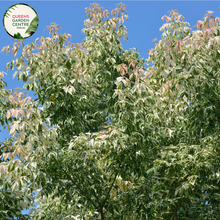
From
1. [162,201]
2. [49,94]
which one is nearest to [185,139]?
[162,201]

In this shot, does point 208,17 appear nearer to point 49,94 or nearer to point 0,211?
point 49,94

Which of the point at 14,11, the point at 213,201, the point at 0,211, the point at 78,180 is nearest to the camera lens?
the point at 0,211

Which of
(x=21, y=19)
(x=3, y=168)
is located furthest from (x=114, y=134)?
(x=21, y=19)

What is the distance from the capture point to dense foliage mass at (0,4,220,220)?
14.6ft

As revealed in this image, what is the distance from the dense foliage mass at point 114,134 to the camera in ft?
14.6

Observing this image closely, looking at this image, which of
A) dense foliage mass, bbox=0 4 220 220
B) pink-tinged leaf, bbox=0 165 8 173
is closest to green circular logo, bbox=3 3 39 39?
dense foliage mass, bbox=0 4 220 220

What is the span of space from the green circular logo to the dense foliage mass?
97 centimetres

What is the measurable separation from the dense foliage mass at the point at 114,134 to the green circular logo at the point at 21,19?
0.97 m

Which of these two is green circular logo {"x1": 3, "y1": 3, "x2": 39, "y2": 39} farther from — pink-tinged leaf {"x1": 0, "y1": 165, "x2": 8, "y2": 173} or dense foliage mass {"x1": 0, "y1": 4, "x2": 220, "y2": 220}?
pink-tinged leaf {"x1": 0, "y1": 165, "x2": 8, "y2": 173}

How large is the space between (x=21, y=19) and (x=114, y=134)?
15.2 ft

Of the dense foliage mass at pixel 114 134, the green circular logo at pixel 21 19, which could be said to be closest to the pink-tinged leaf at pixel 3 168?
the dense foliage mass at pixel 114 134

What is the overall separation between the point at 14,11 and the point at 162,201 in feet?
18.1

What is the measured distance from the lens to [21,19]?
7727 millimetres

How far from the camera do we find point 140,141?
190 inches
